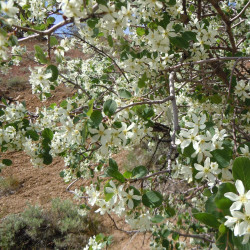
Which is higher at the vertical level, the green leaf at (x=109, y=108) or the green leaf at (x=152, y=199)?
the green leaf at (x=109, y=108)

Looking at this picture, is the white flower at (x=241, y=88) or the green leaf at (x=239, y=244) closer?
the green leaf at (x=239, y=244)

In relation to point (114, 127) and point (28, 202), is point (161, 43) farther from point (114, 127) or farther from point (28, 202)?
point (28, 202)

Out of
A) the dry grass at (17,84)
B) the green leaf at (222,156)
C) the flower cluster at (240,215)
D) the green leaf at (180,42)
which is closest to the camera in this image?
the flower cluster at (240,215)

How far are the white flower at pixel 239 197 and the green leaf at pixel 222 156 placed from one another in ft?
0.71

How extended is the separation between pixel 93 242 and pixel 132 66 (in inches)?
59.6

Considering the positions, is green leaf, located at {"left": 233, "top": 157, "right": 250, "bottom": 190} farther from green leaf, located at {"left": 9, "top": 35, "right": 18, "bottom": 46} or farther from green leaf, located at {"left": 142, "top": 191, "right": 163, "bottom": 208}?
green leaf, located at {"left": 9, "top": 35, "right": 18, "bottom": 46}

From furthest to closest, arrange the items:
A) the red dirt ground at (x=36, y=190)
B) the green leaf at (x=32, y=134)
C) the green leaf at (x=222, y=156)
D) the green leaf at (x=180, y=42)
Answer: the red dirt ground at (x=36, y=190) < the green leaf at (x=32, y=134) < the green leaf at (x=180, y=42) < the green leaf at (x=222, y=156)

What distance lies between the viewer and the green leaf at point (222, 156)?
1.07 meters

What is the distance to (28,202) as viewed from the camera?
6.39 m

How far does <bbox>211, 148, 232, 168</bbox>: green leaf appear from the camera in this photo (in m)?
1.07

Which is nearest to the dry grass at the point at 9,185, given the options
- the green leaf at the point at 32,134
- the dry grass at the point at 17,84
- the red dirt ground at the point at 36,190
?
the red dirt ground at the point at 36,190

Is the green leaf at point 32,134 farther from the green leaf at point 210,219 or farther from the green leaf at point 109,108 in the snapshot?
the green leaf at point 210,219

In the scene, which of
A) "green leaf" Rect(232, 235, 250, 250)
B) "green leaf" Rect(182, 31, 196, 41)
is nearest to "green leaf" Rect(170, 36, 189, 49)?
"green leaf" Rect(182, 31, 196, 41)

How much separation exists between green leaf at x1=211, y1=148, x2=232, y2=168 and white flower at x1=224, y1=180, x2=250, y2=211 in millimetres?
216
